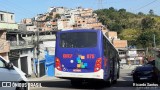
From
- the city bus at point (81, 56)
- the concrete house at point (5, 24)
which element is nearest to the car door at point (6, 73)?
the city bus at point (81, 56)

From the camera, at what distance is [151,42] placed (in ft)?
432

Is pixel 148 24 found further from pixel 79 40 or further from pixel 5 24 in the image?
pixel 79 40

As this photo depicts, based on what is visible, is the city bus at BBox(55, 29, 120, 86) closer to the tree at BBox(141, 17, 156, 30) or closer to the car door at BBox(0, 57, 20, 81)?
the car door at BBox(0, 57, 20, 81)

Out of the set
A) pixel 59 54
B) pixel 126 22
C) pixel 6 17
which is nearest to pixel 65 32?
pixel 59 54

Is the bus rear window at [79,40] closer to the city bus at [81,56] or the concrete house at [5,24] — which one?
the city bus at [81,56]

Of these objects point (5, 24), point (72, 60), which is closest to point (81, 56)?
point (72, 60)

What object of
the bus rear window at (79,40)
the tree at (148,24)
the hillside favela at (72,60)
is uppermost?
the tree at (148,24)

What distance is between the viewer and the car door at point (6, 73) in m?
10.5

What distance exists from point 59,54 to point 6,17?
45.0 m

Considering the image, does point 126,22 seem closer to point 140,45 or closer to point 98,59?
point 140,45

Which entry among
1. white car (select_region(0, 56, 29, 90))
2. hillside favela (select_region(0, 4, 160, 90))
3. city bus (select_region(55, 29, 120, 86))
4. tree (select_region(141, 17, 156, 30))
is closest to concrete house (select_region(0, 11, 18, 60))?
hillside favela (select_region(0, 4, 160, 90))

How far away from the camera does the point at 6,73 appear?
10664 mm

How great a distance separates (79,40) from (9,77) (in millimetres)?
8026

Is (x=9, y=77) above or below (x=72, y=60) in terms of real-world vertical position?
above
